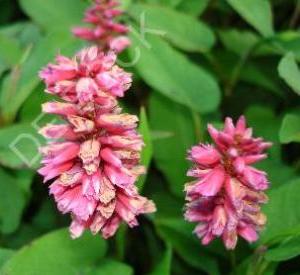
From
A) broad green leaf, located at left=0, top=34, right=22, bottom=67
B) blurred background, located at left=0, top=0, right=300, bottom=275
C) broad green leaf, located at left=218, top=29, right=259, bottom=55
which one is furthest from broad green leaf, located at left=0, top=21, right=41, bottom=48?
broad green leaf, located at left=218, top=29, right=259, bottom=55

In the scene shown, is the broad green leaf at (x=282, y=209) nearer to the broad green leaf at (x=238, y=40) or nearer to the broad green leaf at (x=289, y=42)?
the broad green leaf at (x=289, y=42)

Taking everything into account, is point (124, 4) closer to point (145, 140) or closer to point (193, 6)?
point (193, 6)

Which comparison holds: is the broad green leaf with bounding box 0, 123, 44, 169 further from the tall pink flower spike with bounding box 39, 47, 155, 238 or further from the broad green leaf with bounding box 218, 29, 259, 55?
the broad green leaf with bounding box 218, 29, 259, 55

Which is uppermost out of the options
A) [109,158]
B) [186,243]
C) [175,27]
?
[109,158]

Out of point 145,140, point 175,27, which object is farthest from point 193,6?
point 145,140

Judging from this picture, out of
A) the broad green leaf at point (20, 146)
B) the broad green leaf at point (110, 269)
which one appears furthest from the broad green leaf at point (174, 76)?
the broad green leaf at point (110, 269)
